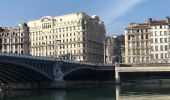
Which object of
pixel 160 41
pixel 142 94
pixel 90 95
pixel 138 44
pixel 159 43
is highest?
pixel 160 41

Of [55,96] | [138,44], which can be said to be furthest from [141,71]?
[138,44]

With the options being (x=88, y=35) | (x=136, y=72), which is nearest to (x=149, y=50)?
(x=88, y=35)

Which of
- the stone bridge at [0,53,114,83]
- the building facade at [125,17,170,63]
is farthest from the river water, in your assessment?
the building facade at [125,17,170,63]

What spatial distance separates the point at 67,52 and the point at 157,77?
6303 cm

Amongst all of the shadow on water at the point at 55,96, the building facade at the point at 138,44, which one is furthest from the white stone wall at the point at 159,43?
the shadow on water at the point at 55,96

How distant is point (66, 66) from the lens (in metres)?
119

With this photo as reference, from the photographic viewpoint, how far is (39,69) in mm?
102625

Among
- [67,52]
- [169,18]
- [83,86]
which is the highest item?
[169,18]

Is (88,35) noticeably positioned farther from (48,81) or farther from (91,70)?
(48,81)

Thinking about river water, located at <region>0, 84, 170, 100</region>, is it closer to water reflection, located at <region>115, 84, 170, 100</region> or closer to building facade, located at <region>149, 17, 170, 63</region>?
water reflection, located at <region>115, 84, 170, 100</region>

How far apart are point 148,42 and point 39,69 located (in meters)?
84.7

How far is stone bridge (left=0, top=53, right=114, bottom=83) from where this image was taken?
93250mm

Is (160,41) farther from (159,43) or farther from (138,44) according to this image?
(138,44)

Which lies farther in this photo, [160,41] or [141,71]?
[160,41]
